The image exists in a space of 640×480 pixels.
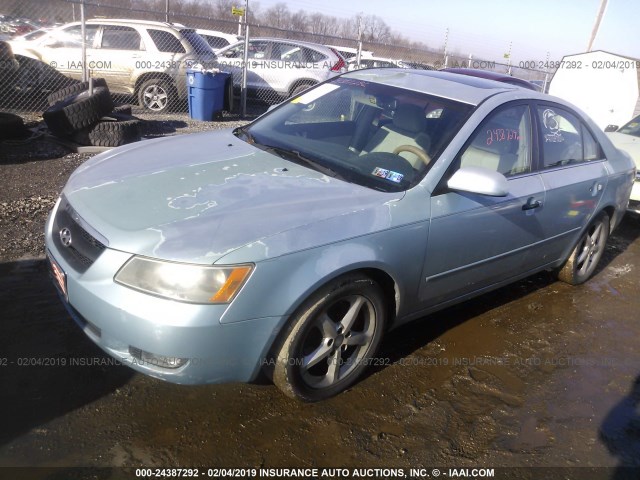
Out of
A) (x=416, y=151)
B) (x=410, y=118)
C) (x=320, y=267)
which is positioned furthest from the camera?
(x=410, y=118)

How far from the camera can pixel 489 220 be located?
3.21m

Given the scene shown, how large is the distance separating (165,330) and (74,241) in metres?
0.74

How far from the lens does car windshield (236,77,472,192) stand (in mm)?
3072

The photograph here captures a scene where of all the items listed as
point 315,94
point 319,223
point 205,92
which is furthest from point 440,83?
point 205,92

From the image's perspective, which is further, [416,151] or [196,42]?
[196,42]

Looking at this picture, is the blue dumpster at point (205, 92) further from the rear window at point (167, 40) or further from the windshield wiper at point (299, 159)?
the windshield wiper at point (299, 159)

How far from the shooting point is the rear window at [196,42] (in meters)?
10.2

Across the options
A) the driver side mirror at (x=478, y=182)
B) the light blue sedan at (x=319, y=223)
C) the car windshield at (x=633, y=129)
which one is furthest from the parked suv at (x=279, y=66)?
the driver side mirror at (x=478, y=182)

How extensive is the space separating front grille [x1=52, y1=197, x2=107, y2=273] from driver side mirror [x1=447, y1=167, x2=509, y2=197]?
186 cm

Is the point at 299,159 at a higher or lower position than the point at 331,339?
higher

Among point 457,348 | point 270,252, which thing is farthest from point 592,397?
point 270,252

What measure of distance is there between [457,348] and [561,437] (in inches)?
33.8

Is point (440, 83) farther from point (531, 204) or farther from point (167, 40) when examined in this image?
point (167, 40)

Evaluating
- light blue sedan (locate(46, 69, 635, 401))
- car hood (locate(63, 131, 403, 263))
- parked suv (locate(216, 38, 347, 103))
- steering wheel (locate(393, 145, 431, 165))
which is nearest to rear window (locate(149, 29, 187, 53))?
parked suv (locate(216, 38, 347, 103))
